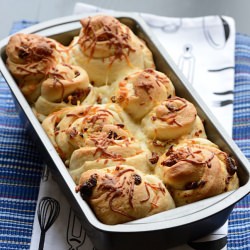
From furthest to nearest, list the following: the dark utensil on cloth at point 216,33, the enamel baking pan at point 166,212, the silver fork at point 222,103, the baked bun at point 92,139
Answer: the dark utensil on cloth at point 216,33, the silver fork at point 222,103, the baked bun at point 92,139, the enamel baking pan at point 166,212

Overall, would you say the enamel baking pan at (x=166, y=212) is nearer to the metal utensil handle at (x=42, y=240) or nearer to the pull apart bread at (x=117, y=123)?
the pull apart bread at (x=117, y=123)

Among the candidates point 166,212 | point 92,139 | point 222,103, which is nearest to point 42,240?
point 92,139

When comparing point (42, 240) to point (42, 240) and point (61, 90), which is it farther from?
point (61, 90)

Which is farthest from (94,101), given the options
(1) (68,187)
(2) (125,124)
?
(1) (68,187)

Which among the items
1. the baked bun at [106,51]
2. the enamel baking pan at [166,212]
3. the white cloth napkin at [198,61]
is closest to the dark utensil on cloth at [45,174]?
the white cloth napkin at [198,61]

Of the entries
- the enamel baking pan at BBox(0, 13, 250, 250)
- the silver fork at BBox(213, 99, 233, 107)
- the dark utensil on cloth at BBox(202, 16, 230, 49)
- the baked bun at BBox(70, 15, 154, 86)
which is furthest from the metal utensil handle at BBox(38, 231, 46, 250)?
the dark utensil on cloth at BBox(202, 16, 230, 49)

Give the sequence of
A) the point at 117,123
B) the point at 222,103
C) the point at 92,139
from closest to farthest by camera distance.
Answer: the point at 92,139 < the point at 117,123 < the point at 222,103
